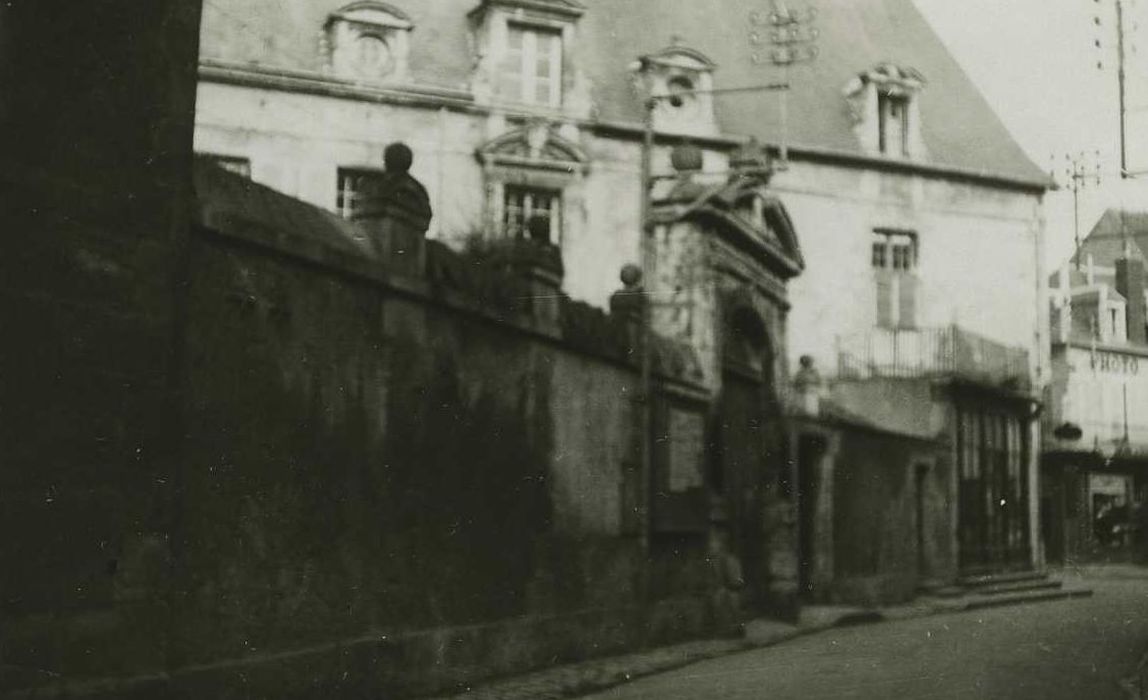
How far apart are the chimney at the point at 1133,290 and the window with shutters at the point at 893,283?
54.5 ft

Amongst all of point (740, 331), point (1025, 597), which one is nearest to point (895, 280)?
point (1025, 597)

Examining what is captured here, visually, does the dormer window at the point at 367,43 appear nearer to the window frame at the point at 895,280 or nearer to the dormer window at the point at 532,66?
the dormer window at the point at 532,66

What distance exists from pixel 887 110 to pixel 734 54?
3404 millimetres

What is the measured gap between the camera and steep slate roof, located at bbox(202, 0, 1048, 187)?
19.6 meters

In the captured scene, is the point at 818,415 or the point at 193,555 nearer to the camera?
the point at 193,555

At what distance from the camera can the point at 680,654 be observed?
12.4 metres

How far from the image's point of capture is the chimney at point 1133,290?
39875mm

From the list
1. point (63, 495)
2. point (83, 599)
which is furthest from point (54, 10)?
point (83, 599)

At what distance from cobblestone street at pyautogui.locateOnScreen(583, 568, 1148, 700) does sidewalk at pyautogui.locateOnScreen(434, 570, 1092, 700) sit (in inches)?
8.7

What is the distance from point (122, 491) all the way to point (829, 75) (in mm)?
21880

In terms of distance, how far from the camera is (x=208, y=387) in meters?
7.11

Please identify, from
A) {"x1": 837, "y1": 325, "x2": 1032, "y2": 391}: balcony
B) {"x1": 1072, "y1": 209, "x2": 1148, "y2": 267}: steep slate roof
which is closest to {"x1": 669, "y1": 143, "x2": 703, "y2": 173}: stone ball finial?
{"x1": 837, "y1": 325, "x2": 1032, "y2": 391}: balcony

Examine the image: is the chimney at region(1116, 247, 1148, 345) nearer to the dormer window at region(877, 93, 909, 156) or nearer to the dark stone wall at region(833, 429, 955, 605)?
the dormer window at region(877, 93, 909, 156)

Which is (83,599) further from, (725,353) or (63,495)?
(725,353)
